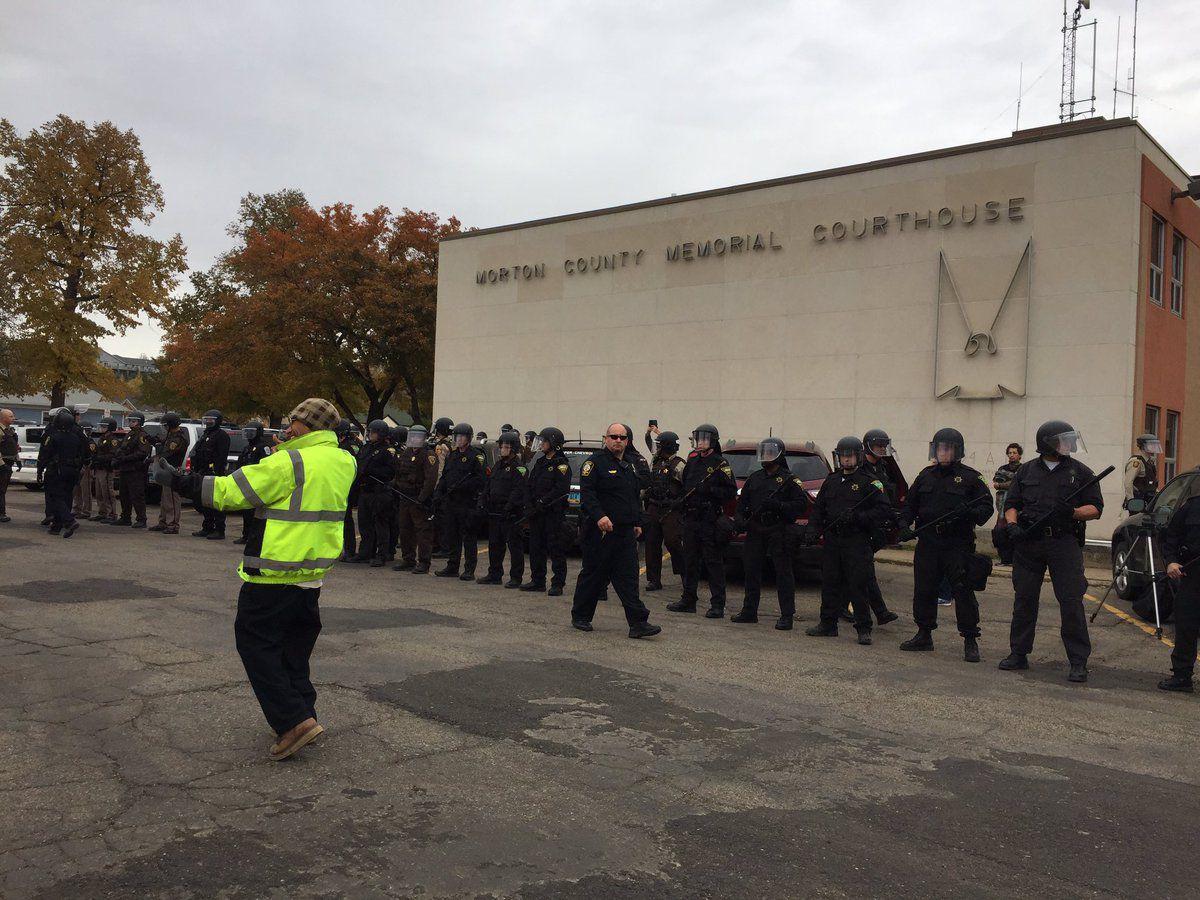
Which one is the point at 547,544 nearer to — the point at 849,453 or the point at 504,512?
the point at 504,512

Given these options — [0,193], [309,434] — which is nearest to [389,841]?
[309,434]

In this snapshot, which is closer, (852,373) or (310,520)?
(310,520)

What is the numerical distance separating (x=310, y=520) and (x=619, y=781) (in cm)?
206

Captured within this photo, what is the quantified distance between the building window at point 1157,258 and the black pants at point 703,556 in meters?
13.1

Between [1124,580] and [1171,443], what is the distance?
32.4 feet

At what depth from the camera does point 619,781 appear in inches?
184

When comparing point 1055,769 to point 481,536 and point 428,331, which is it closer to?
point 481,536

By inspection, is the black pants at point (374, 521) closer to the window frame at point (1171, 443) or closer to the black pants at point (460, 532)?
the black pants at point (460, 532)

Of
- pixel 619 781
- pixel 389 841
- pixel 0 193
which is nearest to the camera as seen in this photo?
pixel 389 841

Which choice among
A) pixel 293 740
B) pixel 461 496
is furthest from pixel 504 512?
pixel 293 740

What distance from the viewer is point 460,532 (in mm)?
12742

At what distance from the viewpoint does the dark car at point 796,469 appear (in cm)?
1158

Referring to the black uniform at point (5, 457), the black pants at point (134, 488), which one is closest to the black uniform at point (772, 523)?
the black pants at point (134, 488)

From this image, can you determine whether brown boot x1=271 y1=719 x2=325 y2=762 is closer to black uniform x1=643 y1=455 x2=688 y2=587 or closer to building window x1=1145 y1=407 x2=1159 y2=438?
black uniform x1=643 y1=455 x2=688 y2=587
